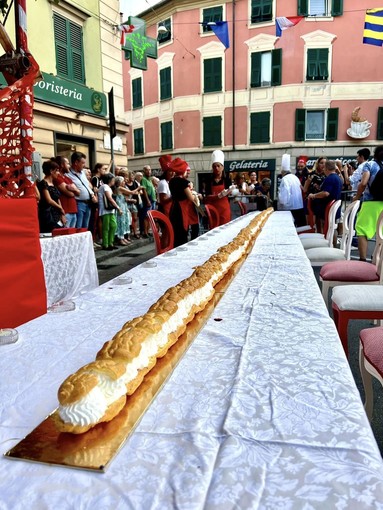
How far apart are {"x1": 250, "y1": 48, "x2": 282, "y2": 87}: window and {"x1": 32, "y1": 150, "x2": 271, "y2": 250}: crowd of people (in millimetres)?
9998

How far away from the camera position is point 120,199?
7.34 m

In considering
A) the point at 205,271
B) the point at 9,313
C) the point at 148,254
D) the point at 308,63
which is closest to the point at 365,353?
the point at 205,271

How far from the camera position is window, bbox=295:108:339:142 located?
51.5 feet

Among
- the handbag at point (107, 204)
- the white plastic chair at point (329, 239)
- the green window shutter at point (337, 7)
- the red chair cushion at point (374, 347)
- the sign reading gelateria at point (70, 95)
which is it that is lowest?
the red chair cushion at point (374, 347)

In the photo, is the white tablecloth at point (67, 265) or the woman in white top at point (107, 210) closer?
the white tablecloth at point (67, 265)

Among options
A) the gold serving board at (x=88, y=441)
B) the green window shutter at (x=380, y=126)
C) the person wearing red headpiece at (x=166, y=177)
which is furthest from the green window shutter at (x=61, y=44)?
the green window shutter at (x=380, y=126)

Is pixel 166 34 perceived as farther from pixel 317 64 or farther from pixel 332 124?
pixel 332 124

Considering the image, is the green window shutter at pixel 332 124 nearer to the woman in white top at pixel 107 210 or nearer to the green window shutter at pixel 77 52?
the green window shutter at pixel 77 52

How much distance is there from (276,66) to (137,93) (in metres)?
7.30

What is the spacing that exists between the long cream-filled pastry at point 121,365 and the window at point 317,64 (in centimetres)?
1726

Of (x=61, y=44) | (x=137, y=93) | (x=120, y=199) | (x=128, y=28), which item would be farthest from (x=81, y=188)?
(x=137, y=93)

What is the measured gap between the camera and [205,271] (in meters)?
1.48

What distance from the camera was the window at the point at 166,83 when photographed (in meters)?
17.8

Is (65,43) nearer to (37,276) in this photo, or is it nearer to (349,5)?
(37,276)
